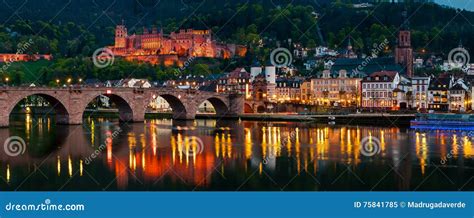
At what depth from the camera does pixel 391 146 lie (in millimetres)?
31094

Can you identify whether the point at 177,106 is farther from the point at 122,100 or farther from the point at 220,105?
the point at 122,100

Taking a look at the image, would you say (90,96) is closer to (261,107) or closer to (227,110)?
(227,110)

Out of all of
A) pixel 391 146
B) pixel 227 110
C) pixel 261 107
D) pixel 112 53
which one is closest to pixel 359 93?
pixel 261 107

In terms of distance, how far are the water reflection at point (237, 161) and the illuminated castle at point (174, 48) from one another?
201ft

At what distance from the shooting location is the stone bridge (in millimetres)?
43219

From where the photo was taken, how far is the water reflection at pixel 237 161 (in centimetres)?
2139

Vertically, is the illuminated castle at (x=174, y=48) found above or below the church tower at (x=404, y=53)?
above

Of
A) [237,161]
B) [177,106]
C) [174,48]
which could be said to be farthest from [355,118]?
[174,48]

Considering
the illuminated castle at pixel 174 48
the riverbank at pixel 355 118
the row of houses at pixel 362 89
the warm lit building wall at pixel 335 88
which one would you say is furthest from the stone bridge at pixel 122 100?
the illuminated castle at pixel 174 48

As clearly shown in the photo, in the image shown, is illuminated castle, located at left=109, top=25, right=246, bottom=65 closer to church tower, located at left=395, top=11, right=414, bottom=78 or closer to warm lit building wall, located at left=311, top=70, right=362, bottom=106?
church tower, located at left=395, top=11, right=414, bottom=78

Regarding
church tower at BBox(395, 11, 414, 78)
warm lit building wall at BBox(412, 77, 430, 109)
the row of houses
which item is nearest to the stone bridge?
the row of houses

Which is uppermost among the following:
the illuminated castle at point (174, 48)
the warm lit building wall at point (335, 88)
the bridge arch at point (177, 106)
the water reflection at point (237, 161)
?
the illuminated castle at point (174, 48)

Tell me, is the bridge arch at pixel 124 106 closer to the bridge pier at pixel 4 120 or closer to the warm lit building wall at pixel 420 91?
the bridge pier at pixel 4 120

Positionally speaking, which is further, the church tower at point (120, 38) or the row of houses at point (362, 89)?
the church tower at point (120, 38)
